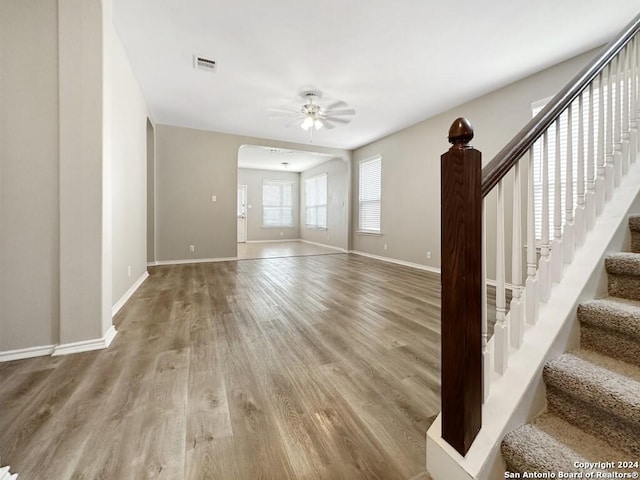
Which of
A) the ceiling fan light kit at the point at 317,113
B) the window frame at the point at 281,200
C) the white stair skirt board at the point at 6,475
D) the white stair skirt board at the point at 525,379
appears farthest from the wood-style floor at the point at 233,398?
the window frame at the point at 281,200

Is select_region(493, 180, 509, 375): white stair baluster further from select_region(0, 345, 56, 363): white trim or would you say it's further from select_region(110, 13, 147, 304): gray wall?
select_region(110, 13, 147, 304): gray wall

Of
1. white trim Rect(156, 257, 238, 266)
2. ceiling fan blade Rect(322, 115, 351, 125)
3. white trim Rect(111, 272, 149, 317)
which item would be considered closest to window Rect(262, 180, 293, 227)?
white trim Rect(156, 257, 238, 266)

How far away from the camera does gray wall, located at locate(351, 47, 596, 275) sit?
130 inches

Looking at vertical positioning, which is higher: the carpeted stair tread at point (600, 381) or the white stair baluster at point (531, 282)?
the white stair baluster at point (531, 282)

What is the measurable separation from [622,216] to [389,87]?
3.05 metres

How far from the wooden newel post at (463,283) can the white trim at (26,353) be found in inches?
95.6

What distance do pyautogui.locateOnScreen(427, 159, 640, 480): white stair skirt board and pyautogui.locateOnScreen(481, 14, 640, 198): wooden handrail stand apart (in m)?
0.58

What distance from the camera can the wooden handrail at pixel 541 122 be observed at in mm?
902

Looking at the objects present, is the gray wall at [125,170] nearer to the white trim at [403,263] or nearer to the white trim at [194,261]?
the white trim at [194,261]

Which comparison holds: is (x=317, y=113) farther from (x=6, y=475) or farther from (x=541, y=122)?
(x=6, y=475)

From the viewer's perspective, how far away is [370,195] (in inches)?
250

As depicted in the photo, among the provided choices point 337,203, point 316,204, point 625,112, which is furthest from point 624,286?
point 316,204

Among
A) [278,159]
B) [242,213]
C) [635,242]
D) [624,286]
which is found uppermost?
[278,159]

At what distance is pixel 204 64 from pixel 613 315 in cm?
390
